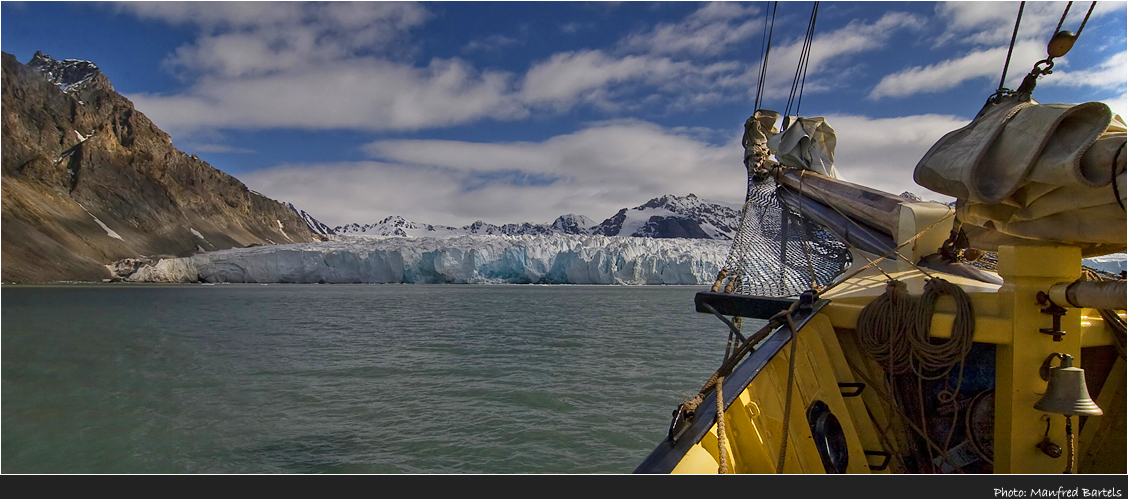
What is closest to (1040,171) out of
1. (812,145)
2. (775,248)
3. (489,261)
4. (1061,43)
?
(1061,43)

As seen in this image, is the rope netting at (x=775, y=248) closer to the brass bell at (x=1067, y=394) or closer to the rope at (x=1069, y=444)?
the rope at (x=1069, y=444)

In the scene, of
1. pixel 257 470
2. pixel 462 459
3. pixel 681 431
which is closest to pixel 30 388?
pixel 257 470

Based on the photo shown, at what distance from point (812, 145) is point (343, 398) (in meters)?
5.75

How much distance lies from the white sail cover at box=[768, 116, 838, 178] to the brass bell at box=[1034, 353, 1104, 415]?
3595mm

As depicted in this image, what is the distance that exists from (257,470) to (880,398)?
444 cm

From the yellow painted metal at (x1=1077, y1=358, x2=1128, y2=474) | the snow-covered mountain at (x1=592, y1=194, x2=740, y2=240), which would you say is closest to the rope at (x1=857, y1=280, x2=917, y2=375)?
the yellow painted metal at (x1=1077, y1=358, x2=1128, y2=474)

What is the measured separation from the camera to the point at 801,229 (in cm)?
662

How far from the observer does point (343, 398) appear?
21.9ft

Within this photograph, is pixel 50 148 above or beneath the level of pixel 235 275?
above

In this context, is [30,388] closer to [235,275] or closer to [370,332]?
[370,332]

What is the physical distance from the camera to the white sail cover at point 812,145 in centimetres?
525

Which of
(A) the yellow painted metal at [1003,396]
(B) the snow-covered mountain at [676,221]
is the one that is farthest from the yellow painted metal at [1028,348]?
(B) the snow-covered mountain at [676,221]

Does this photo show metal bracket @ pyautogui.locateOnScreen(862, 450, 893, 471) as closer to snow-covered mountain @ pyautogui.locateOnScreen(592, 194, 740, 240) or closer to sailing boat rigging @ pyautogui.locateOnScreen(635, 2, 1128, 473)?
sailing boat rigging @ pyautogui.locateOnScreen(635, 2, 1128, 473)

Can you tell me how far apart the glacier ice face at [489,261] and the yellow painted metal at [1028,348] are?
34314mm
